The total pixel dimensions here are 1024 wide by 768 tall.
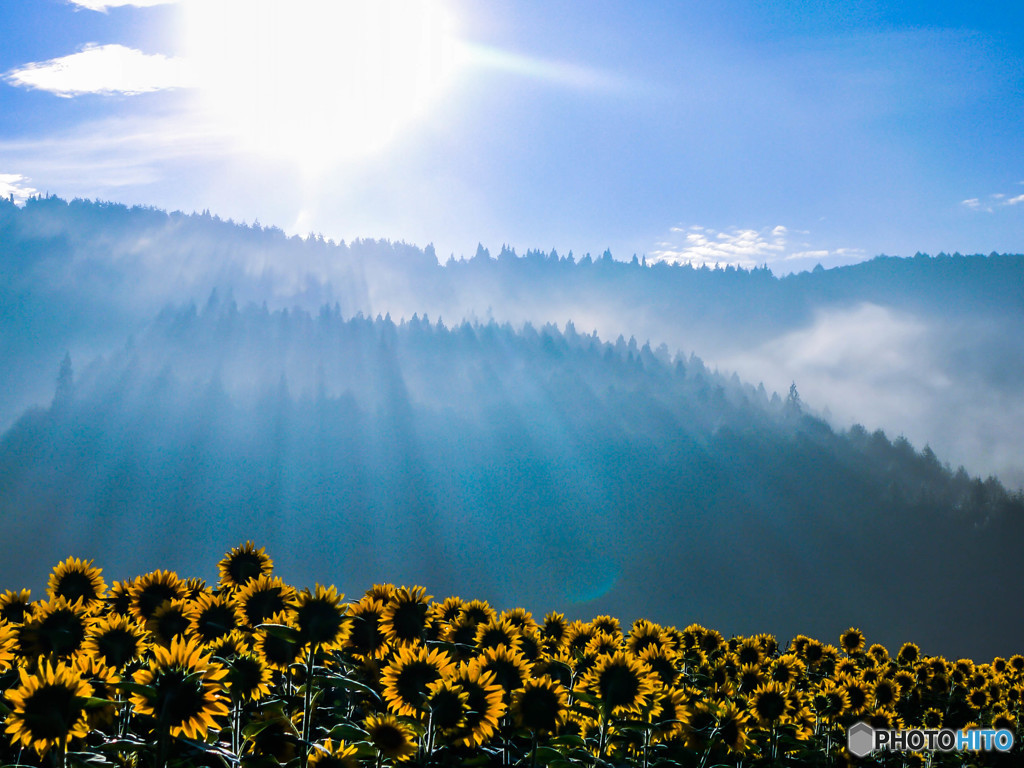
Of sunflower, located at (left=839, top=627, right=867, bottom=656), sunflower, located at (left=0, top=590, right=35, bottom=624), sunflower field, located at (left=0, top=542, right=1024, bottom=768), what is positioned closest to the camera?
sunflower field, located at (left=0, top=542, right=1024, bottom=768)

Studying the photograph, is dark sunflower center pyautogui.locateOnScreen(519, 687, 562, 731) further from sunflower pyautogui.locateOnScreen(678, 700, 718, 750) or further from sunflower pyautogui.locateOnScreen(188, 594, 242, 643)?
sunflower pyautogui.locateOnScreen(188, 594, 242, 643)

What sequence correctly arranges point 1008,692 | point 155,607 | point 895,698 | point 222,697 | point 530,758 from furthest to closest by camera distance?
point 1008,692, point 895,698, point 155,607, point 530,758, point 222,697

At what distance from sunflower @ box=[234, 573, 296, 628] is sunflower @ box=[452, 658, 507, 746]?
1859 mm

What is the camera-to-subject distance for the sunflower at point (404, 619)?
5820mm

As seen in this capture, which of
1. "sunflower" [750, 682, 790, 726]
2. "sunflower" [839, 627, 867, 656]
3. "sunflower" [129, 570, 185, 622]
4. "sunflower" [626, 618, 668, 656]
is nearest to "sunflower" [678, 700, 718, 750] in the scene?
"sunflower" [750, 682, 790, 726]

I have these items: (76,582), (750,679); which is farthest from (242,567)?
(750,679)

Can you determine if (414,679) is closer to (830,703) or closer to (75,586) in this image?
(75,586)

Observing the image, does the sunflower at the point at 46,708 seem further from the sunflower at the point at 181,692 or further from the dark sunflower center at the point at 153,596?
the dark sunflower center at the point at 153,596

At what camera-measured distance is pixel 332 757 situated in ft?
12.7

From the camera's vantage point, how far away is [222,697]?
12.6 feet

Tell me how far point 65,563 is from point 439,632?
3680 millimetres

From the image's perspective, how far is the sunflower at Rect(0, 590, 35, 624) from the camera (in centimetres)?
537

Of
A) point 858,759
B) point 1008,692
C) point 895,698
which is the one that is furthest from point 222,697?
point 1008,692

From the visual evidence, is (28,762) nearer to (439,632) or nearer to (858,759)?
(439,632)
